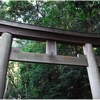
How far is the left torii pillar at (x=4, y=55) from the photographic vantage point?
8.36ft

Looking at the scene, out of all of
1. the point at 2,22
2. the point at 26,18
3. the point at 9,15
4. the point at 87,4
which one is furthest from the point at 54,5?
the point at 2,22

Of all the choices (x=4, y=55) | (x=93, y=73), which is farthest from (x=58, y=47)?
(x=4, y=55)

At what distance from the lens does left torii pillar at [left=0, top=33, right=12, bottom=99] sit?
8.36ft

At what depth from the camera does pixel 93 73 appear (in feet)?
10.5

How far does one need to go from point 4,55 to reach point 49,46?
1105 millimetres

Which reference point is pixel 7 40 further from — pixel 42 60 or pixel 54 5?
pixel 54 5

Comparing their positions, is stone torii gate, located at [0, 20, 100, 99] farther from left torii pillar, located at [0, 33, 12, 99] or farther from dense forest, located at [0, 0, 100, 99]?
dense forest, located at [0, 0, 100, 99]

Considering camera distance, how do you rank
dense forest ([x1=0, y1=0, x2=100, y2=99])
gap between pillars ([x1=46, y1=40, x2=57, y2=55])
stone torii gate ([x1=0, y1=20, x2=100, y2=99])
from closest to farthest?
stone torii gate ([x1=0, y1=20, x2=100, y2=99])
gap between pillars ([x1=46, y1=40, x2=57, y2=55])
dense forest ([x1=0, y1=0, x2=100, y2=99])

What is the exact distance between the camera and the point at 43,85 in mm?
7453

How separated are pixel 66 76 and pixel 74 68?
1.67ft

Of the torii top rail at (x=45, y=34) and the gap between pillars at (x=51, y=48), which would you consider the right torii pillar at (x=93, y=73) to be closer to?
the torii top rail at (x=45, y=34)

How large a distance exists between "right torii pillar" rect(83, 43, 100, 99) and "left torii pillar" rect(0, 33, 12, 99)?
191 centimetres

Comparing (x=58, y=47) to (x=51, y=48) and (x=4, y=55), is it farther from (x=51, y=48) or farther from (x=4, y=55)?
(x=4, y=55)

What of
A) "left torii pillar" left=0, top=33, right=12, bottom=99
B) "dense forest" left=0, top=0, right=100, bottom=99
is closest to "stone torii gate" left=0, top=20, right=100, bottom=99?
"left torii pillar" left=0, top=33, right=12, bottom=99
